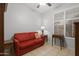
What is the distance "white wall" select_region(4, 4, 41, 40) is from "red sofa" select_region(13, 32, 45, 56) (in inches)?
3.3

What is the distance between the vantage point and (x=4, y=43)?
1522mm

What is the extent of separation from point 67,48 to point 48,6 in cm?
77

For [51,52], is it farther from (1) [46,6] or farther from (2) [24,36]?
(1) [46,6]

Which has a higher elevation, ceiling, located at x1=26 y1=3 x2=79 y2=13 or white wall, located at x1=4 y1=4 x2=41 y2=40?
ceiling, located at x1=26 y1=3 x2=79 y2=13

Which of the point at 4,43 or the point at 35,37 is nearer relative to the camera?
the point at 4,43

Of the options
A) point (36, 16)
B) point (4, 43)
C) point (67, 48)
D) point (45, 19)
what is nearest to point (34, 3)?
point (36, 16)

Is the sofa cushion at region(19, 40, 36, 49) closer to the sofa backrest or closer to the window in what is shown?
the sofa backrest

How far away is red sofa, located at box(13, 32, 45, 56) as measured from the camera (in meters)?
1.55

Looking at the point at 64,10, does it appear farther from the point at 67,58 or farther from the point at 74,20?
the point at 67,58

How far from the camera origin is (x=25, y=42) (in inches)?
62.7

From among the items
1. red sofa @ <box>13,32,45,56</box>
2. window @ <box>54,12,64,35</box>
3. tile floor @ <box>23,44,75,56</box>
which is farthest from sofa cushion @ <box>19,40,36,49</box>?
window @ <box>54,12,64,35</box>

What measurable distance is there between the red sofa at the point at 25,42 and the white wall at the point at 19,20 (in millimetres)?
84

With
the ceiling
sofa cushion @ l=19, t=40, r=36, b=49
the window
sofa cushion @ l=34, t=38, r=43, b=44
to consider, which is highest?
the ceiling

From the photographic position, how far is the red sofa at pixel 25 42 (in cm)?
155
